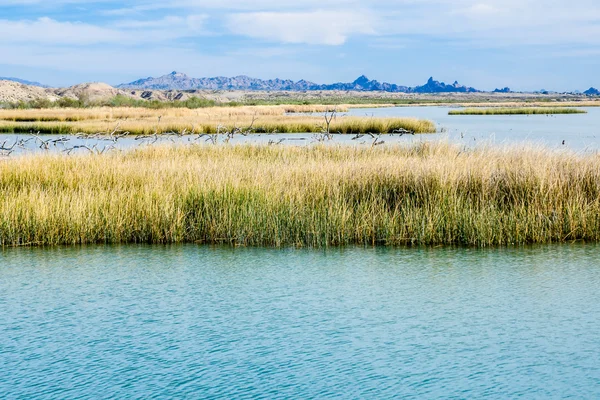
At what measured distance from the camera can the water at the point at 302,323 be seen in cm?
479

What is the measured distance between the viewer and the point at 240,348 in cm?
542

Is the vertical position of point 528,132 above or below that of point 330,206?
above

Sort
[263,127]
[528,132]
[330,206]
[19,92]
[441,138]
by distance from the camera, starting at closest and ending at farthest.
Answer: [330,206] < [441,138] < [528,132] < [263,127] < [19,92]

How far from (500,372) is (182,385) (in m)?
2.26

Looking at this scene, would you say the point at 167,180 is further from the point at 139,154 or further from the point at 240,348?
the point at 240,348

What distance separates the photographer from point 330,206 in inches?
371

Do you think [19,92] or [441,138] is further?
[19,92]

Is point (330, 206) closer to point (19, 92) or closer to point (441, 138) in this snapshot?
point (441, 138)

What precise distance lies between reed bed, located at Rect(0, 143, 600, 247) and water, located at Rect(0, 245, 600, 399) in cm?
44

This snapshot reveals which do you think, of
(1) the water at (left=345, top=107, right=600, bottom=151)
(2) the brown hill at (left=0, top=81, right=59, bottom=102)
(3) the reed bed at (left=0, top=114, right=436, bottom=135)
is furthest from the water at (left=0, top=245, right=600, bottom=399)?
(2) the brown hill at (left=0, top=81, right=59, bottom=102)

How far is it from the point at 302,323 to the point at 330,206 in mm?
3594

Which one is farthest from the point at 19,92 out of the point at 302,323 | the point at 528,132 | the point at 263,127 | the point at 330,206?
the point at 302,323

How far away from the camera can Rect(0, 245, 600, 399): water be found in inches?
189

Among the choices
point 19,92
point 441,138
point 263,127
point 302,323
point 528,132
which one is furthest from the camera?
point 19,92
